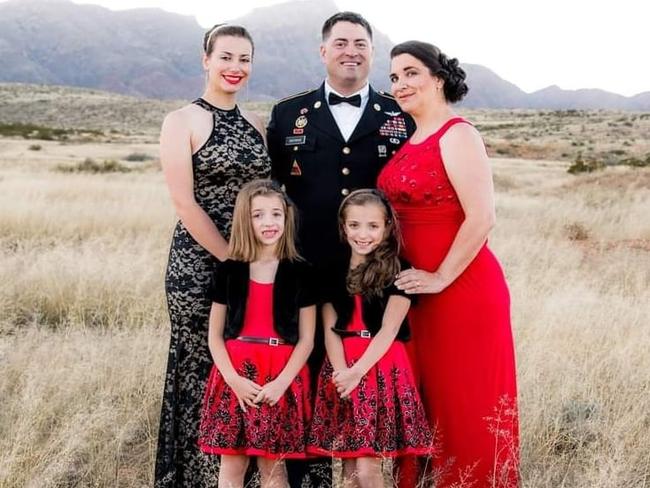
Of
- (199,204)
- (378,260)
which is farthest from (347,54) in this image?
(378,260)

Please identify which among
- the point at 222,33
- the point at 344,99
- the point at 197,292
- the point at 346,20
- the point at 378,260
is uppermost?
the point at 346,20

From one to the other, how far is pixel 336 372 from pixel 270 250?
61 cm

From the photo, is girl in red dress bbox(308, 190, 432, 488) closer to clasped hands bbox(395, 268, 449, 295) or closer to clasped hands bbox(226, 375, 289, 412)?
clasped hands bbox(395, 268, 449, 295)

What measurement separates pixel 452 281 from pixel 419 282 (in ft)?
0.55

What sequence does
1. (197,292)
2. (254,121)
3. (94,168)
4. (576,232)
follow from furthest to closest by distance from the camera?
1. (94,168)
2. (576,232)
3. (254,121)
4. (197,292)

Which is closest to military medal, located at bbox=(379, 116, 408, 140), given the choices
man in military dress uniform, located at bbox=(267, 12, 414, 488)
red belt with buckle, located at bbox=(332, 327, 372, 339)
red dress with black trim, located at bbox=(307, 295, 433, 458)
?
man in military dress uniform, located at bbox=(267, 12, 414, 488)

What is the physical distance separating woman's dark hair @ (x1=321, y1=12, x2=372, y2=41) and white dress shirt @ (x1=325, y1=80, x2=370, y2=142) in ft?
0.89

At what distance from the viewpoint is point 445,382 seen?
3.25 meters

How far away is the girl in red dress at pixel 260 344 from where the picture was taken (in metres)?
2.98

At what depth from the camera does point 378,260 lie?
3035 millimetres

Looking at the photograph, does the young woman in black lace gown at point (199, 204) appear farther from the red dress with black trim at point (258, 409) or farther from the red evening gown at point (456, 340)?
the red evening gown at point (456, 340)

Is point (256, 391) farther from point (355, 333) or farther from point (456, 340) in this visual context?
point (456, 340)

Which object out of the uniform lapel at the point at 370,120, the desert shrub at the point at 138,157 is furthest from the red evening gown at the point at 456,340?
the desert shrub at the point at 138,157

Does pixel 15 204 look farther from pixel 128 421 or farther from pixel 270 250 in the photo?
pixel 270 250
